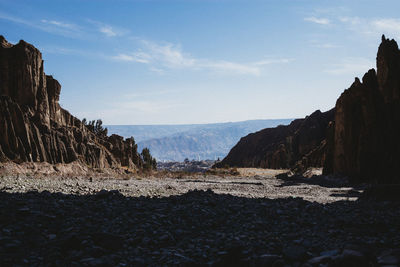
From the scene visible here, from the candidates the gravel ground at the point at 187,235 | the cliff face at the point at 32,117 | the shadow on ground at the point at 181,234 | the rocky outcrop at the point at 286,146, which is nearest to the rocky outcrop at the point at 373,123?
the gravel ground at the point at 187,235

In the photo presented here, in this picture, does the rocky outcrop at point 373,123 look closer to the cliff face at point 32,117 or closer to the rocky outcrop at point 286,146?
the rocky outcrop at point 286,146

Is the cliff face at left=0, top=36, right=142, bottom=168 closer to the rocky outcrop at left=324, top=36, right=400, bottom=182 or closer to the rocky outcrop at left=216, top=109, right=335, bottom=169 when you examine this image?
the rocky outcrop at left=324, top=36, right=400, bottom=182

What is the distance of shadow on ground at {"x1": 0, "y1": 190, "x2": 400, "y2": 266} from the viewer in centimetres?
719

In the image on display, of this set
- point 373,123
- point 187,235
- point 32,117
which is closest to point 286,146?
point 373,123

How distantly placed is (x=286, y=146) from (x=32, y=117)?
9159 cm

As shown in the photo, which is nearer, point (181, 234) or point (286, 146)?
point (181, 234)

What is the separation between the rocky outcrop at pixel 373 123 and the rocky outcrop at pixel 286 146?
80.8 ft

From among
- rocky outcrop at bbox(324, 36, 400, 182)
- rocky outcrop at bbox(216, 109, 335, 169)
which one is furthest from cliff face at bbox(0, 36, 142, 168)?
rocky outcrop at bbox(216, 109, 335, 169)

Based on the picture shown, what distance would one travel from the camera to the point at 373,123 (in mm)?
36625

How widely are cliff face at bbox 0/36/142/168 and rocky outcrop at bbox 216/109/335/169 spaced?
1833 inches

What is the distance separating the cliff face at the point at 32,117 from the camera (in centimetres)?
3256

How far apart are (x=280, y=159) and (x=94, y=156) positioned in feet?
249

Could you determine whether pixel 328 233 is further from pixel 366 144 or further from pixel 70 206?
pixel 366 144

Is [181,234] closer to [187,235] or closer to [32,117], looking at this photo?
[187,235]
